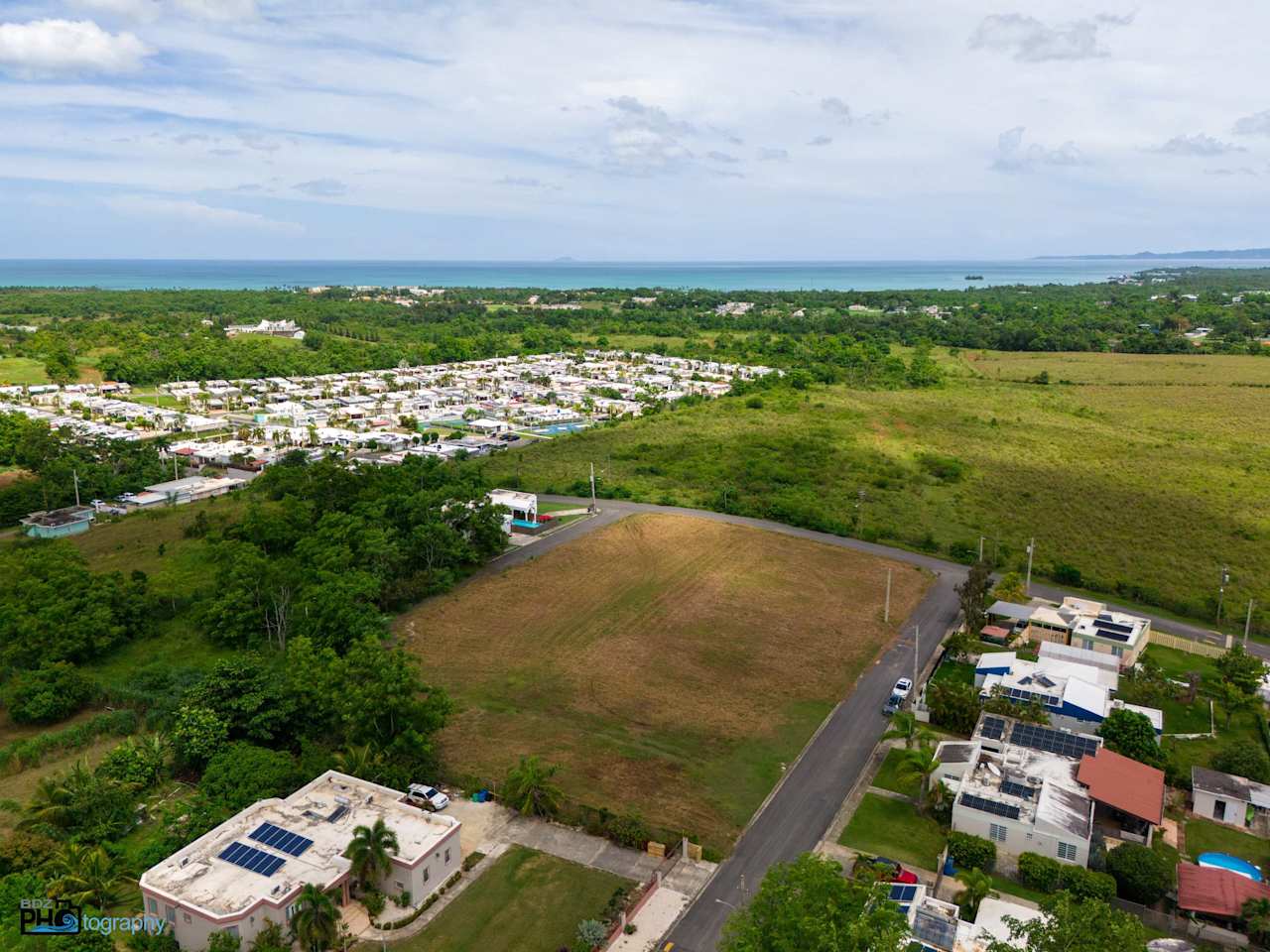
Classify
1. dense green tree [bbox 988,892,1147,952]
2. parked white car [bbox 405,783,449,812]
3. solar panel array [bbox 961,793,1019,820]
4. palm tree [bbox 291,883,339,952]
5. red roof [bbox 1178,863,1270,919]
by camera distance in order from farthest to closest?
parked white car [bbox 405,783,449,812]
solar panel array [bbox 961,793,1019,820]
red roof [bbox 1178,863,1270,919]
palm tree [bbox 291,883,339,952]
dense green tree [bbox 988,892,1147,952]

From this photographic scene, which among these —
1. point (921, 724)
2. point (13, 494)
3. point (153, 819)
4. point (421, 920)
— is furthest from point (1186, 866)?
point (13, 494)

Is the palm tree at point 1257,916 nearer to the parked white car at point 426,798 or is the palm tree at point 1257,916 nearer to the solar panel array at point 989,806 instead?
the solar panel array at point 989,806

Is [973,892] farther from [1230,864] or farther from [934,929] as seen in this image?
[1230,864]

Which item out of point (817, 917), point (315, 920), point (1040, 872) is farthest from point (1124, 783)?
point (315, 920)

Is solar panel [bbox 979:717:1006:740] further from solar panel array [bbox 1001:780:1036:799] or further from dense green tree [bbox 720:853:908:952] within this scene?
dense green tree [bbox 720:853:908:952]

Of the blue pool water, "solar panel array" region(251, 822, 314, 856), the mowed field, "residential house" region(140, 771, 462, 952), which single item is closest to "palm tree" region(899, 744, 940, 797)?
the mowed field

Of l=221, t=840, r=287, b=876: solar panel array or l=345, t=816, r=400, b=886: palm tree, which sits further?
l=345, t=816, r=400, b=886: palm tree
